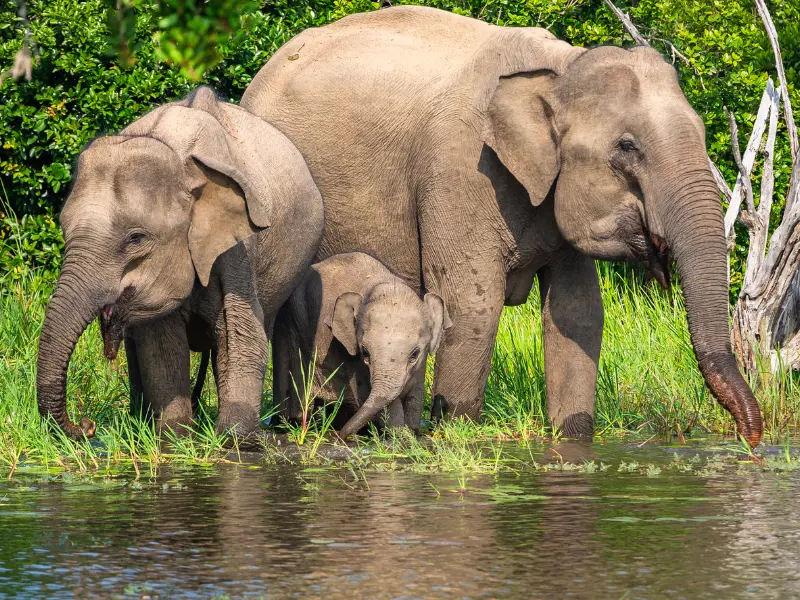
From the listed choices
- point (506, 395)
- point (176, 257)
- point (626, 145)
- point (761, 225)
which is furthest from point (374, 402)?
point (761, 225)

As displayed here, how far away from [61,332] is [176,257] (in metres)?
0.80

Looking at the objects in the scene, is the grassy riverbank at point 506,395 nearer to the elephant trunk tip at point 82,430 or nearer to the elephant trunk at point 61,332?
the elephant trunk tip at point 82,430

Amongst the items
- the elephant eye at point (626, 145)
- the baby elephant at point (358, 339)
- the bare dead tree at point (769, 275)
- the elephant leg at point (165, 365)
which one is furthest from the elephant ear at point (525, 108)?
the elephant leg at point (165, 365)

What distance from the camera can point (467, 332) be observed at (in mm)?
9570

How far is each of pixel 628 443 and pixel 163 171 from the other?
313 cm

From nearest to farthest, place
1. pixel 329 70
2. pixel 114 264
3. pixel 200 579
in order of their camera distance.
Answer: pixel 200 579 < pixel 114 264 < pixel 329 70

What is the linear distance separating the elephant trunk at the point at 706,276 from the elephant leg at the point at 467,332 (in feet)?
4.27

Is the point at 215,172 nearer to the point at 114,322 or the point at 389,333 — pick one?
the point at 114,322

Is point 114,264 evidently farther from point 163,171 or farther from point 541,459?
point 541,459

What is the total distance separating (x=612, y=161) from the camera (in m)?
8.95

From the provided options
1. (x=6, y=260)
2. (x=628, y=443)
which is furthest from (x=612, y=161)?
(x=6, y=260)

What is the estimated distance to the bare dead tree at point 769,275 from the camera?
11.0 metres

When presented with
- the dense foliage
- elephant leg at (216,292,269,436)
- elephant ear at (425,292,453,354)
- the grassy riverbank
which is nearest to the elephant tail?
the grassy riverbank

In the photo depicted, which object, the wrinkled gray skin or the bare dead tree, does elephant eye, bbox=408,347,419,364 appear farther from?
the bare dead tree
